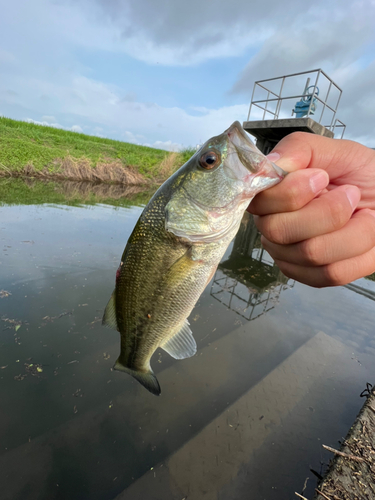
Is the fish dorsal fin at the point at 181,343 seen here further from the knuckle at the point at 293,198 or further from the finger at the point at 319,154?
the finger at the point at 319,154

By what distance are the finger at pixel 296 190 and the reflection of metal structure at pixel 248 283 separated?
4302 millimetres

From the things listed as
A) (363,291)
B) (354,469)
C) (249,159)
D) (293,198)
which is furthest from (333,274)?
(363,291)

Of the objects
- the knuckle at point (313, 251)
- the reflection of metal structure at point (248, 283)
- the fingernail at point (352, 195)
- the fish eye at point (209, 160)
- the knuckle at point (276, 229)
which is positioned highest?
the fish eye at point (209, 160)

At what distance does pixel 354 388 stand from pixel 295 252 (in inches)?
155

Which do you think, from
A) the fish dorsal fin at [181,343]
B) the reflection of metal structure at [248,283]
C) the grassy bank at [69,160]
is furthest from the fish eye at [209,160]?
the grassy bank at [69,160]

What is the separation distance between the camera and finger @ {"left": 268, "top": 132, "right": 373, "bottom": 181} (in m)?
1.56

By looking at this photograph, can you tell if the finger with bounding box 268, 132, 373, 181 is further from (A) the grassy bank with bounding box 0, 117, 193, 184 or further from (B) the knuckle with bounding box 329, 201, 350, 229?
(A) the grassy bank with bounding box 0, 117, 193, 184

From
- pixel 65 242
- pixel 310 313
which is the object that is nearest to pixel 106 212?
pixel 65 242

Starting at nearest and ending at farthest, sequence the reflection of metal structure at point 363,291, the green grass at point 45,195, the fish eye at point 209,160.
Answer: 1. the fish eye at point 209,160
2. the reflection of metal structure at point 363,291
3. the green grass at point 45,195

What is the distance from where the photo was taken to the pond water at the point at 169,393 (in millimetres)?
2613

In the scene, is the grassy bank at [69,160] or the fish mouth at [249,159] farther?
the grassy bank at [69,160]

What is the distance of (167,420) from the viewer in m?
3.15

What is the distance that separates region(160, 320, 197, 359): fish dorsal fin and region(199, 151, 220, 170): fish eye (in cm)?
118

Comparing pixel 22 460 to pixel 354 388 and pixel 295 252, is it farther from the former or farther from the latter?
pixel 354 388
